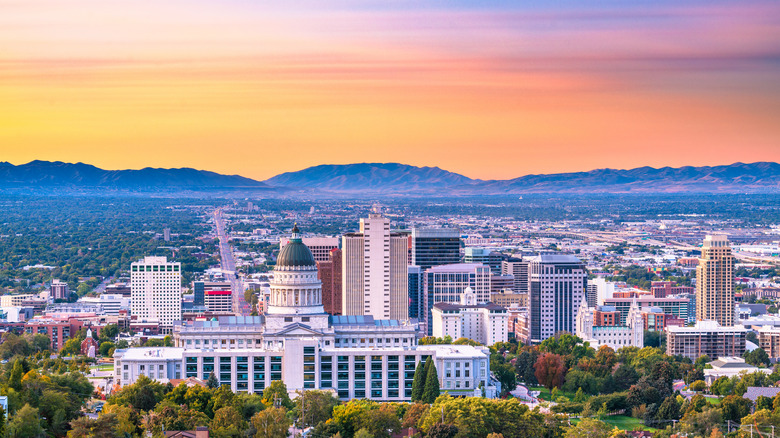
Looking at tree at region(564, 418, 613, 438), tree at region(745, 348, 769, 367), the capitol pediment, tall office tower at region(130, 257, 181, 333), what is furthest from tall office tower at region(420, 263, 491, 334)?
tree at region(564, 418, 613, 438)

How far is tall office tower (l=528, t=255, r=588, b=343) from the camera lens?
16050 centimetres

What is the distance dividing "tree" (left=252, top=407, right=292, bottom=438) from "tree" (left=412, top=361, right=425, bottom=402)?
21.3m

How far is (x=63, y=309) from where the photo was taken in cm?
17512

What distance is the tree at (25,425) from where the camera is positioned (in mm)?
70812

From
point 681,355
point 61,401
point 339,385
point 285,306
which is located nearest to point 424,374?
point 339,385

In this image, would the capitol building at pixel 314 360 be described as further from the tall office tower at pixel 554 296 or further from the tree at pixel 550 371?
the tall office tower at pixel 554 296

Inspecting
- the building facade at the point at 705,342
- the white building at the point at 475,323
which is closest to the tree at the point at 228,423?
the white building at the point at 475,323

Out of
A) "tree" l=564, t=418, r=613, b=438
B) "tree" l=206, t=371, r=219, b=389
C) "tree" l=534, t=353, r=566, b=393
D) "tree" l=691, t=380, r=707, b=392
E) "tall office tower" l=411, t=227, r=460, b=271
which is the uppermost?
"tall office tower" l=411, t=227, r=460, b=271

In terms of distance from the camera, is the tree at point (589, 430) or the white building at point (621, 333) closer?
the tree at point (589, 430)

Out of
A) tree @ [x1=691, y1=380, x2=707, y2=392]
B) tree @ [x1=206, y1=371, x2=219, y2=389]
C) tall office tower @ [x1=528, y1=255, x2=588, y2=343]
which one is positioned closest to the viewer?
tree @ [x1=206, y1=371, x2=219, y2=389]

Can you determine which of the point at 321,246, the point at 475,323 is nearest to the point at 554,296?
the point at 475,323

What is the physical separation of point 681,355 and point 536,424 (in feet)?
178

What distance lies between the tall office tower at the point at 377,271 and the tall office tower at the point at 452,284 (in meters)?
10.8

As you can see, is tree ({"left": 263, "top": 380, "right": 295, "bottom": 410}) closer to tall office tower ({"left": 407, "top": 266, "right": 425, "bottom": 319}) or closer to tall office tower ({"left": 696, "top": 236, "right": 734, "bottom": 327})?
tall office tower ({"left": 407, "top": 266, "right": 425, "bottom": 319})
